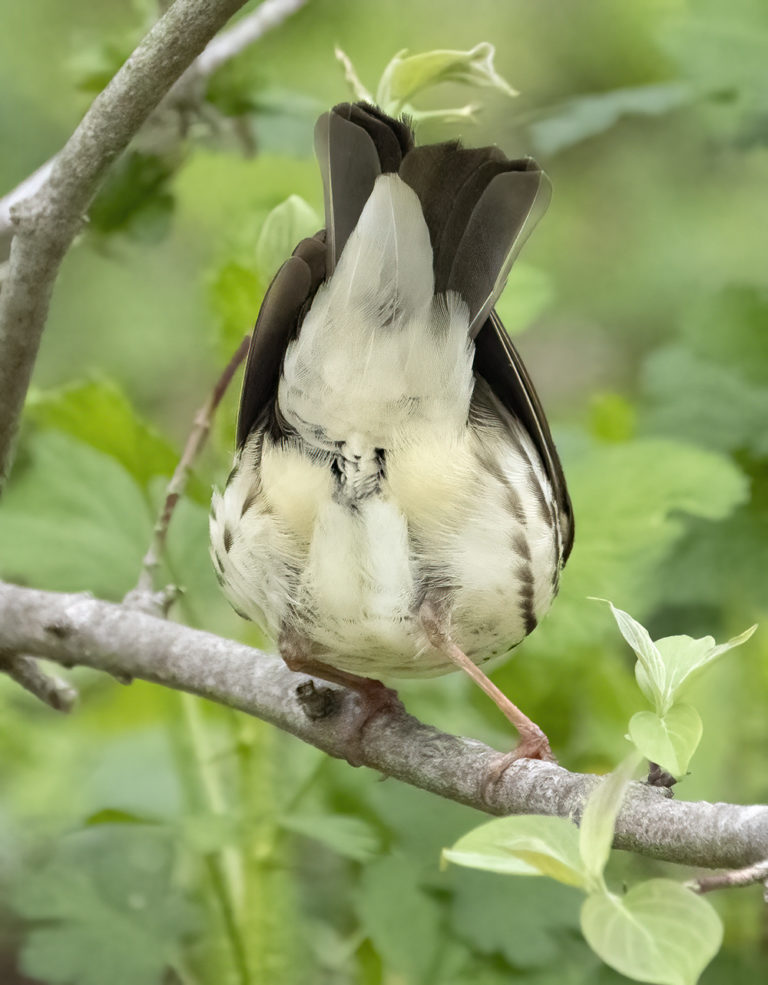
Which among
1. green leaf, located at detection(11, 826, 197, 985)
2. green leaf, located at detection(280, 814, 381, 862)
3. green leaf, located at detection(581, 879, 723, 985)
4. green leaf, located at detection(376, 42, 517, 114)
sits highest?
green leaf, located at detection(376, 42, 517, 114)

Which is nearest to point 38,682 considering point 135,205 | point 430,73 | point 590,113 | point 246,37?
point 430,73

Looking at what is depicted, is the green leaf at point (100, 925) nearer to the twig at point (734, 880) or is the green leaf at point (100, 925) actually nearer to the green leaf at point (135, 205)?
the green leaf at point (135, 205)

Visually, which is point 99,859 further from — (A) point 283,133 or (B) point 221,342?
(A) point 283,133

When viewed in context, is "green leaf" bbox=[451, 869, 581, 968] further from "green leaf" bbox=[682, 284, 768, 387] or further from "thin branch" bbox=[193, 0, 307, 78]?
"thin branch" bbox=[193, 0, 307, 78]

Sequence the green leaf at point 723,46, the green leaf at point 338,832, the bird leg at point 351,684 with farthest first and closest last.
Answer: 1. the green leaf at point 723,46
2. the green leaf at point 338,832
3. the bird leg at point 351,684

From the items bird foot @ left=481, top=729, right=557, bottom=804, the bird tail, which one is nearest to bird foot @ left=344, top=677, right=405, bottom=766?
bird foot @ left=481, top=729, right=557, bottom=804

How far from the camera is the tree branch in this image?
4.33 ft

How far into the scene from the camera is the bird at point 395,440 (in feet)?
4.80

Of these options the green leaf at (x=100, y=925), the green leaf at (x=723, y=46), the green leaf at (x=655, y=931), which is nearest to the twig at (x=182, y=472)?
A: the green leaf at (x=100, y=925)

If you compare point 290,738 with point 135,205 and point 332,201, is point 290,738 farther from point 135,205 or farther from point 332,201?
point 332,201

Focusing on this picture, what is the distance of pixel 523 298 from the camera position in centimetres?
215

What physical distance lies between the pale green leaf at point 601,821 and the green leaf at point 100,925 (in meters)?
1.30

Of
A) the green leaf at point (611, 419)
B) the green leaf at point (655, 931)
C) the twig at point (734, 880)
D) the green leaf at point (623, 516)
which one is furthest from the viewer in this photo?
the green leaf at point (611, 419)

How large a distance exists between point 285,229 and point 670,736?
3.13 feet
